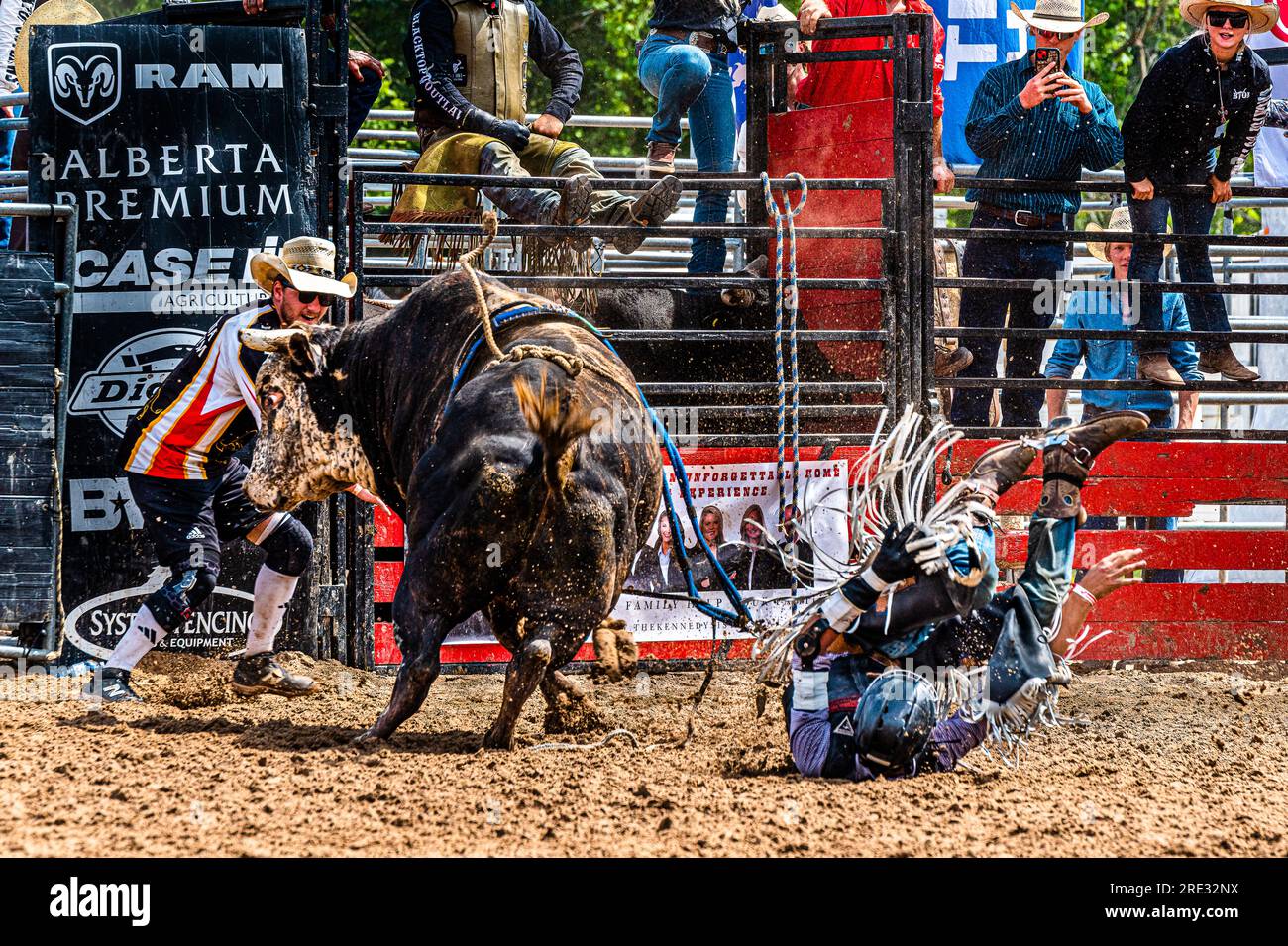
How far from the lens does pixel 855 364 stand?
7.29m

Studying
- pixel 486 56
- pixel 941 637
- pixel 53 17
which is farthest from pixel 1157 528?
pixel 53 17

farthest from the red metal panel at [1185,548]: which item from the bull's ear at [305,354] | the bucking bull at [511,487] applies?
the bull's ear at [305,354]

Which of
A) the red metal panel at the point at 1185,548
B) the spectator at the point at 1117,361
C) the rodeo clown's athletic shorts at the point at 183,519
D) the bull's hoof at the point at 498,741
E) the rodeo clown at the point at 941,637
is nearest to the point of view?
the rodeo clown at the point at 941,637

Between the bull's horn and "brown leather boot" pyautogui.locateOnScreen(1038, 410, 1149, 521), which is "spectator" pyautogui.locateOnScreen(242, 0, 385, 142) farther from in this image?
"brown leather boot" pyautogui.locateOnScreen(1038, 410, 1149, 521)

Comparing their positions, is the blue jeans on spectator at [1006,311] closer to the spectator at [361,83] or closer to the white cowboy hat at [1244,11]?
the white cowboy hat at [1244,11]

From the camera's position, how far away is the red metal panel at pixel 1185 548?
7176 mm

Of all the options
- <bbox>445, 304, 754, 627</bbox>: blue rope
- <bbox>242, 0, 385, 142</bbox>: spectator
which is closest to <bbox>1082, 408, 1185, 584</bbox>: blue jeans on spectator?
<bbox>445, 304, 754, 627</bbox>: blue rope

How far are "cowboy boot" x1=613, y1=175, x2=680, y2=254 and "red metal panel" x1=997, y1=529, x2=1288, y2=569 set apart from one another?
7.71 feet

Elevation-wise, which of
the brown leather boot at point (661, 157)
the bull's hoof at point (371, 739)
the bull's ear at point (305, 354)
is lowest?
the bull's hoof at point (371, 739)

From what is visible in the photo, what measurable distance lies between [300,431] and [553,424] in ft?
4.79

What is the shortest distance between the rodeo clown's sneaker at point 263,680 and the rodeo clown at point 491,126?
227 cm

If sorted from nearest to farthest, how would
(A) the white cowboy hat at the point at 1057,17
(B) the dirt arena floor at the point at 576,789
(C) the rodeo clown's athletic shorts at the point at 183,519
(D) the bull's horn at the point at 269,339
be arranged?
(B) the dirt arena floor at the point at 576,789 < (D) the bull's horn at the point at 269,339 < (C) the rodeo clown's athletic shorts at the point at 183,519 < (A) the white cowboy hat at the point at 1057,17

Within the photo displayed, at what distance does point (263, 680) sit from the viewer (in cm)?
587

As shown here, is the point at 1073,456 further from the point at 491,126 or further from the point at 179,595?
the point at 491,126
